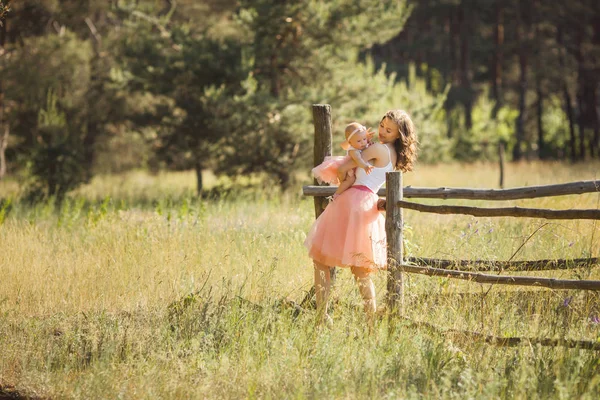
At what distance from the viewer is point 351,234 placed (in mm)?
5215

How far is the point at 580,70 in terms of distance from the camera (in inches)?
1013

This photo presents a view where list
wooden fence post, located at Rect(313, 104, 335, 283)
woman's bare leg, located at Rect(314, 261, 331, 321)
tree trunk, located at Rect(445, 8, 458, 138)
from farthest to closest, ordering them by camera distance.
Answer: tree trunk, located at Rect(445, 8, 458, 138) → wooden fence post, located at Rect(313, 104, 335, 283) → woman's bare leg, located at Rect(314, 261, 331, 321)

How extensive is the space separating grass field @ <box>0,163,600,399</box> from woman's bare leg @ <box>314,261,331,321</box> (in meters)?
0.13

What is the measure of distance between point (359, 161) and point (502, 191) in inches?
42.6

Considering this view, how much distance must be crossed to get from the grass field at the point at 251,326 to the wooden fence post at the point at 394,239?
240 millimetres

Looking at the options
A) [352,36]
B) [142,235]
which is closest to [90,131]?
[352,36]

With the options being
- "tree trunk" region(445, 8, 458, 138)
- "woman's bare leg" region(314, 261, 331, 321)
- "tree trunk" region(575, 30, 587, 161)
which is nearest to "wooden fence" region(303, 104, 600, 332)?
"woman's bare leg" region(314, 261, 331, 321)

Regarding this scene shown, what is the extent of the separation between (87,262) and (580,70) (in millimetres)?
23330

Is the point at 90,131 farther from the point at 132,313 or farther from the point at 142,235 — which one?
the point at 132,313

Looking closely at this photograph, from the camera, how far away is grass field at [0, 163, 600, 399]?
4379 mm

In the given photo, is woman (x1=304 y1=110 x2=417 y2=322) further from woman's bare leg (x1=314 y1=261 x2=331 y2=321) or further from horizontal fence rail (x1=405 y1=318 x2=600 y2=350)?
horizontal fence rail (x1=405 y1=318 x2=600 y2=350)

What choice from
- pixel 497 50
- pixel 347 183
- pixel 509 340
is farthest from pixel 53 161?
pixel 497 50

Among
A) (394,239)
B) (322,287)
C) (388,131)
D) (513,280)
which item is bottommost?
(322,287)

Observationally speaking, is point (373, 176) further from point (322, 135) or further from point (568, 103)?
point (568, 103)
